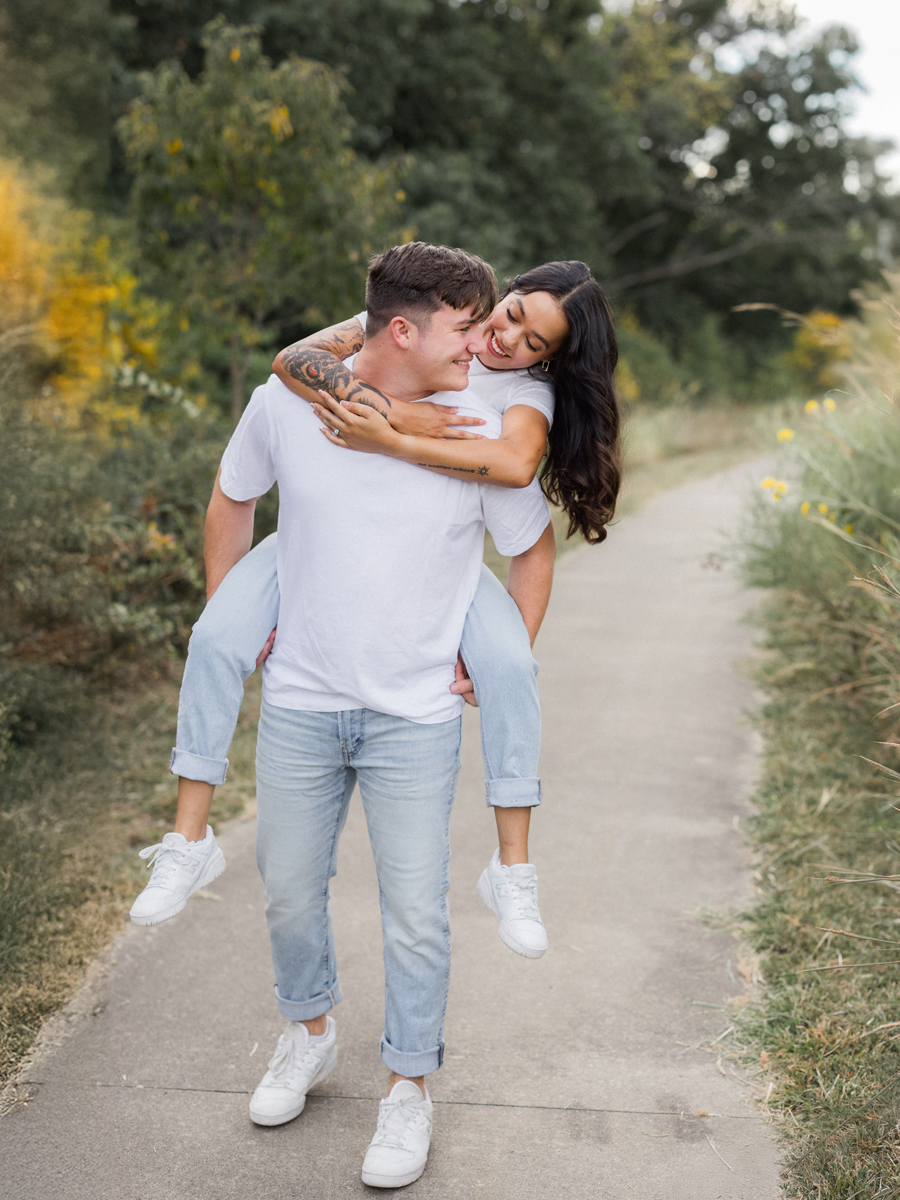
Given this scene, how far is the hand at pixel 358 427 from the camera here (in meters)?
2.02

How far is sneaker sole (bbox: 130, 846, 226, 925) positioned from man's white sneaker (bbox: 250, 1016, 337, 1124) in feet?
1.62

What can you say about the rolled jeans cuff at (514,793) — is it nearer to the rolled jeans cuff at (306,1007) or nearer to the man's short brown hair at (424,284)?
the rolled jeans cuff at (306,1007)

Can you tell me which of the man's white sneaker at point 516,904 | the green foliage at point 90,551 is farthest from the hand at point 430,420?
the green foliage at point 90,551

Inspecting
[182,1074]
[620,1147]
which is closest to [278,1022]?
[182,1074]

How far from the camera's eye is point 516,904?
87.3 inches

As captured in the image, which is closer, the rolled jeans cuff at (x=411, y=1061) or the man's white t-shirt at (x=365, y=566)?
the man's white t-shirt at (x=365, y=566)

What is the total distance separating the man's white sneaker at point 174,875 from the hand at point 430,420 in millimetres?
922

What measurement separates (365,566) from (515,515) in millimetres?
341

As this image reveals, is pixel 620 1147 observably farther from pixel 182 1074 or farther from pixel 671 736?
pixel 671 736

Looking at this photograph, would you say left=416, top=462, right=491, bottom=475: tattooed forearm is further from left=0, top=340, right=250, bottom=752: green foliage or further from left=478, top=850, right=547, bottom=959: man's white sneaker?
left=0, top=340, right=250, bottom=752: green foliage

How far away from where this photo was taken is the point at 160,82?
275 inches

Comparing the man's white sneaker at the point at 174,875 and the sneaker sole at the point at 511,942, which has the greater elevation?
the man's white sneaker at the point at 174,875

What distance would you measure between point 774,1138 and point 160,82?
6.93m

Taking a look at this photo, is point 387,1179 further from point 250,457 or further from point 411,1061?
point 250,457
